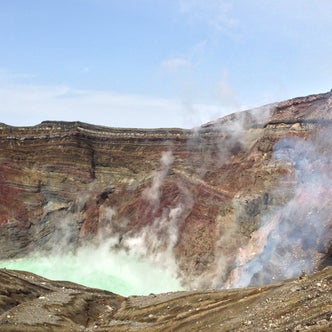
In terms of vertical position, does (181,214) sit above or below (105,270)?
above

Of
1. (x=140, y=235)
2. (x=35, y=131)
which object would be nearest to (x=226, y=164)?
(x=140, y=235)

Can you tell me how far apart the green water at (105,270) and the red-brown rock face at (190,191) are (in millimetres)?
2066

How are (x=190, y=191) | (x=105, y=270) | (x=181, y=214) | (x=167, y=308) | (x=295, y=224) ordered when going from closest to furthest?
(x=167, y=308) → (x=295, y=224) → (x=105, y=270) → (x=181, y=214) → (x=190, y=191)

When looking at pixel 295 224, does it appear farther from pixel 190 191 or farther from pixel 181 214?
pixel 190 191

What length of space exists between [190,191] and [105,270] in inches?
701

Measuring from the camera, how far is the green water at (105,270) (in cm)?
8244

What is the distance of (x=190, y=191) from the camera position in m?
92.4

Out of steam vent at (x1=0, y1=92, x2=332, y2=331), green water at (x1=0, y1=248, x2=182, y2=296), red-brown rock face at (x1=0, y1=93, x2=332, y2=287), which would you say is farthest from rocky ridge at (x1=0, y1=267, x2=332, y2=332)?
red-brown rock face at (x1=0, y1=93, x2=332, y2=287)

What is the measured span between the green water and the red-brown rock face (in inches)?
81.3

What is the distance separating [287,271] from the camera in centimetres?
6588

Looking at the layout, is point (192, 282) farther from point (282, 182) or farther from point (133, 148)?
point (133, 148)

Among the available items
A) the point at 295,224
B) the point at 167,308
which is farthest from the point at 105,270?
the point at 167,308

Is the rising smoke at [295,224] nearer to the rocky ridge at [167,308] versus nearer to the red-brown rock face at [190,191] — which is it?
the red-brown rock face at [190,191]

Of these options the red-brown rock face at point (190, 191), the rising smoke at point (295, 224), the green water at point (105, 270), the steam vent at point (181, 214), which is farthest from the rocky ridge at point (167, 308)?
the red-brown rock face at point (190, 191)
